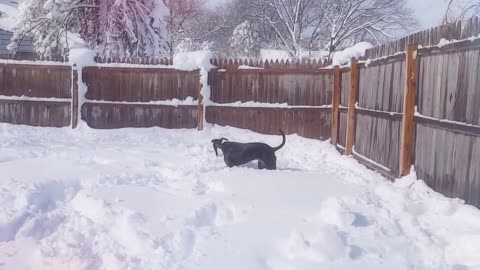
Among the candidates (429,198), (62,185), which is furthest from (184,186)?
(429,198)

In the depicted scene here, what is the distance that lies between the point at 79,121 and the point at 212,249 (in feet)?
32.8

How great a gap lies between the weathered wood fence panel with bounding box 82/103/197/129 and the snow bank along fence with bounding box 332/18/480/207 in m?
5.21

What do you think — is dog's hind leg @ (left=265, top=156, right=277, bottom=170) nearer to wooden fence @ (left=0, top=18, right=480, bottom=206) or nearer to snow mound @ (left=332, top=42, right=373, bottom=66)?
wooden fence @ (left=0, top=18, right=480, bottom=206)

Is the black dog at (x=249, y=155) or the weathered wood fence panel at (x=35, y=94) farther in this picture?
the weathered wood fence panel at (x=35, y=94)

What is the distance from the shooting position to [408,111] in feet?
21.2

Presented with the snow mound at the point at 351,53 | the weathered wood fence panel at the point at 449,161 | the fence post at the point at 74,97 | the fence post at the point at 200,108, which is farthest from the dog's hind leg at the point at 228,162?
the fence post at the point at 74,97

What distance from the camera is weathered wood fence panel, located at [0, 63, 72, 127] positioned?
12898 millimetres

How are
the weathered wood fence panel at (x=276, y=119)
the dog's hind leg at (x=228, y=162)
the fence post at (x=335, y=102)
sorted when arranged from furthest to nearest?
the weathered wood fence panel at (x=276, y=119), the fence post at (x=335, y=102), the dog's hind leg at (x=228, y=162)

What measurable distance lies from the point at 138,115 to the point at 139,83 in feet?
2.88

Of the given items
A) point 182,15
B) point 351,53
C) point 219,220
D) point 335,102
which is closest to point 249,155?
point 219,220

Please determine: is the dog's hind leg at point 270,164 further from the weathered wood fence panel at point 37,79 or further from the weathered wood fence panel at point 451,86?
the weathered wood fence panel at point 37,79

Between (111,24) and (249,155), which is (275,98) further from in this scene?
(111,24)

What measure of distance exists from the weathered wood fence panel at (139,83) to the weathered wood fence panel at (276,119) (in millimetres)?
956

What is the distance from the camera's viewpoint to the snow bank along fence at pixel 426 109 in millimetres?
4891
